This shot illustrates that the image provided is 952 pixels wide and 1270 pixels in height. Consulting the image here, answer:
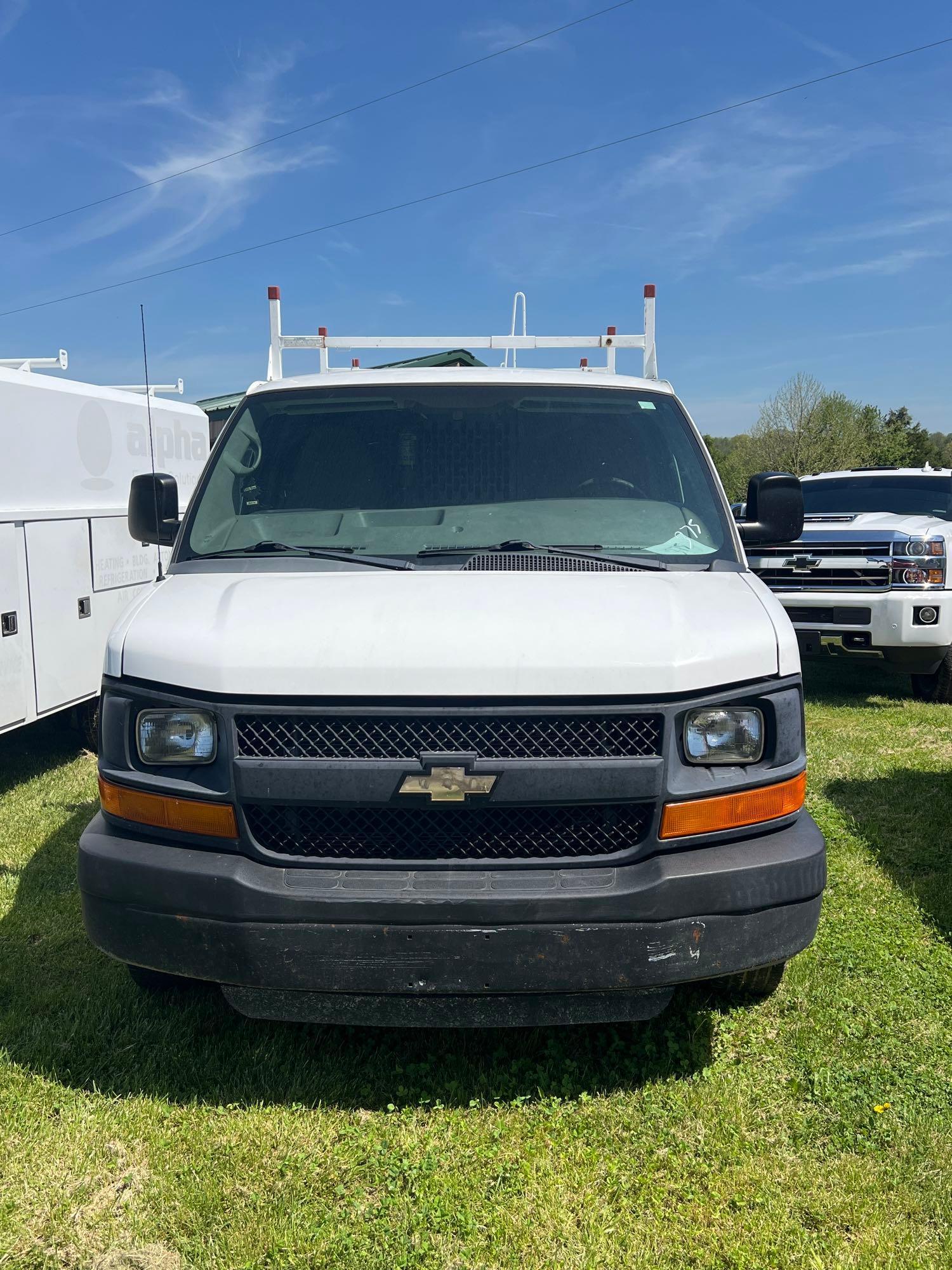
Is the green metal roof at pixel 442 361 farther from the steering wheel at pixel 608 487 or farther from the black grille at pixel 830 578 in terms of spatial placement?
the black grille at pixel 830 578

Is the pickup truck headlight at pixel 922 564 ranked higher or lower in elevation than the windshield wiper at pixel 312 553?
lower

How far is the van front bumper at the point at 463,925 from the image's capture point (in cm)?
251

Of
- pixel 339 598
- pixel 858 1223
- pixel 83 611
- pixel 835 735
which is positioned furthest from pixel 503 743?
pixel 835 735

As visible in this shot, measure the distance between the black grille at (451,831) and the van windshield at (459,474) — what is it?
1.07 m

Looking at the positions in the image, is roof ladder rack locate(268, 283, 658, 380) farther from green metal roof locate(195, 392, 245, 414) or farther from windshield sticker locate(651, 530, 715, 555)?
green metal roof locate(195, 392, 245, 414)

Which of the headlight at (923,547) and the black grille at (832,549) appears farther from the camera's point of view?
the black grille at (832,549)

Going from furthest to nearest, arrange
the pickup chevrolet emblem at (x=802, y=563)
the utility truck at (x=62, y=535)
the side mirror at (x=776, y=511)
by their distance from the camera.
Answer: the pickup chevrolet emblem at (x=802, y=563)
the utility truck at (x=62, y=535)
the side mirror at (x=776, y=511)

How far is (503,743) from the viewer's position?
258 centimetres

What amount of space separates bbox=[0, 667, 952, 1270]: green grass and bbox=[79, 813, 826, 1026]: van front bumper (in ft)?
1.34

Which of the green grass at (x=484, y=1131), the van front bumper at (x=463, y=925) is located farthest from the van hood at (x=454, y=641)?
the green grass at (x=484, y=1131)

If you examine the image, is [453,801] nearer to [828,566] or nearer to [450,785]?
[450,785]

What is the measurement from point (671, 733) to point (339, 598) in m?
1.02

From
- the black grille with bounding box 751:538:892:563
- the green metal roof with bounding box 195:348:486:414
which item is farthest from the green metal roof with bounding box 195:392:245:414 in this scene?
the black grille with bounding box 751:538:892:563

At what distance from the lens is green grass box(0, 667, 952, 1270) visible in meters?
2.40
